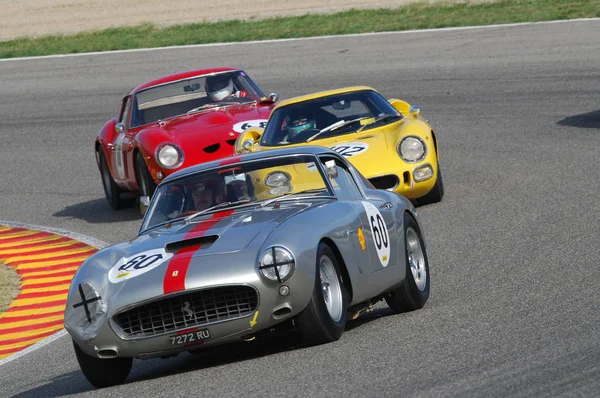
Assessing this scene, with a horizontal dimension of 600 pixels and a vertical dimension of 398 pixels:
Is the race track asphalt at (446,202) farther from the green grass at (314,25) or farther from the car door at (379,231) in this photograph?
the green grass at (314,25)

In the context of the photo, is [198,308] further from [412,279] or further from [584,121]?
[584,121]

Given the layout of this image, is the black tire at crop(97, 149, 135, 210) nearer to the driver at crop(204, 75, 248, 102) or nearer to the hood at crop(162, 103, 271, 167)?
the hood at crop(162, 103, 271, 167)

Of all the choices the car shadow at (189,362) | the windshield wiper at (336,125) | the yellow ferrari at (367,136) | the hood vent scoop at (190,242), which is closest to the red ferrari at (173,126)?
the yellow ferrari at (367,136)

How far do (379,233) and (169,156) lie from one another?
569 cm

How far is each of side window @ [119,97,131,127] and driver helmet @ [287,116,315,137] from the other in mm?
2559

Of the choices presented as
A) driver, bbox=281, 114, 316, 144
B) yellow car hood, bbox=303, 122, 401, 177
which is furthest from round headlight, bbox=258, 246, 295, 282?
driver, bbox=281, 114, 316, 144

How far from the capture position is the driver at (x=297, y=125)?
1178 cm

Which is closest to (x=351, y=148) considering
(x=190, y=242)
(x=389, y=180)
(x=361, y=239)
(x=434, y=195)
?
(x=389, y=180)

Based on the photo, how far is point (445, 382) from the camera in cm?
504

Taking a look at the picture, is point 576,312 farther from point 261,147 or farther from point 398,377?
point 261,147

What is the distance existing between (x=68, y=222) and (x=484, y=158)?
477 cm

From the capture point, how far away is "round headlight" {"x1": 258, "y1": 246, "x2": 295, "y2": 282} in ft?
19.1

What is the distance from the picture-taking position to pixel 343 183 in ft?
23.8

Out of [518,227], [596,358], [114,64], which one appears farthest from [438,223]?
[114,64]
